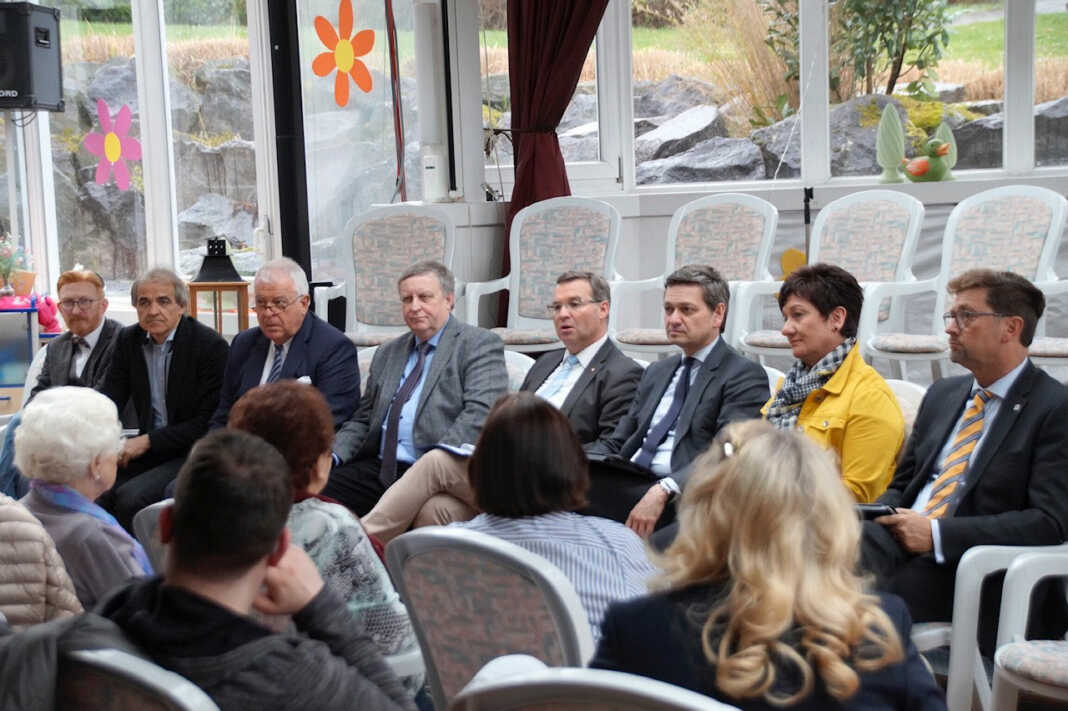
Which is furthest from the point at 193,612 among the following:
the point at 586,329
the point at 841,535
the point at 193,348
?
the point at 193,348

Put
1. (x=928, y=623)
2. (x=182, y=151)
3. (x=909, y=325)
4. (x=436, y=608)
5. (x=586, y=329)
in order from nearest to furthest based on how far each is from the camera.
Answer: (x=436, y=608), (x=928, y=623), (x=586, y=329), (x=909, y=325), (x=182, y=151)

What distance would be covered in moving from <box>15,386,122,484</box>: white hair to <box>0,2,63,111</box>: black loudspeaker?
18.1ft

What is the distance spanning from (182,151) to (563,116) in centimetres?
254

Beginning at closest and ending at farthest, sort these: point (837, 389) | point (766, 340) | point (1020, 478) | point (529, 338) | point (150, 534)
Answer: point (150, 534), point (1020, 478), point (837, 389), point (766, 340), point (529, 338)

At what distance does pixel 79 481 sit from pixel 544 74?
4.92 m

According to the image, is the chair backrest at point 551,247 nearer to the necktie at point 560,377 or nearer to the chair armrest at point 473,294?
the chair armrest at point 473,294

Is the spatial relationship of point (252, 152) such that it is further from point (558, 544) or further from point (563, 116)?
point (558, 544)

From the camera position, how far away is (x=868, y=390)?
3203 millimetres

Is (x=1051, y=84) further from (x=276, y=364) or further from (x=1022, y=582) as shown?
(x=1022, y=582)

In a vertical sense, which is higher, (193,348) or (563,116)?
(563,116)

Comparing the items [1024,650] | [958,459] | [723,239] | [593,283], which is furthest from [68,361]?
[1024,650]

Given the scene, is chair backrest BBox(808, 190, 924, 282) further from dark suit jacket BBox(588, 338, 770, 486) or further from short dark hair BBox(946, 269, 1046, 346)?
short dark hair BBox(946, 269, 1046, 346)

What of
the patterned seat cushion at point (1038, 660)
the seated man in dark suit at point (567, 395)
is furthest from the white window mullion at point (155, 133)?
the patterned seat cushion at point (1038, 660)

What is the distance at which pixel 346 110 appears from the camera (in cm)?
718
